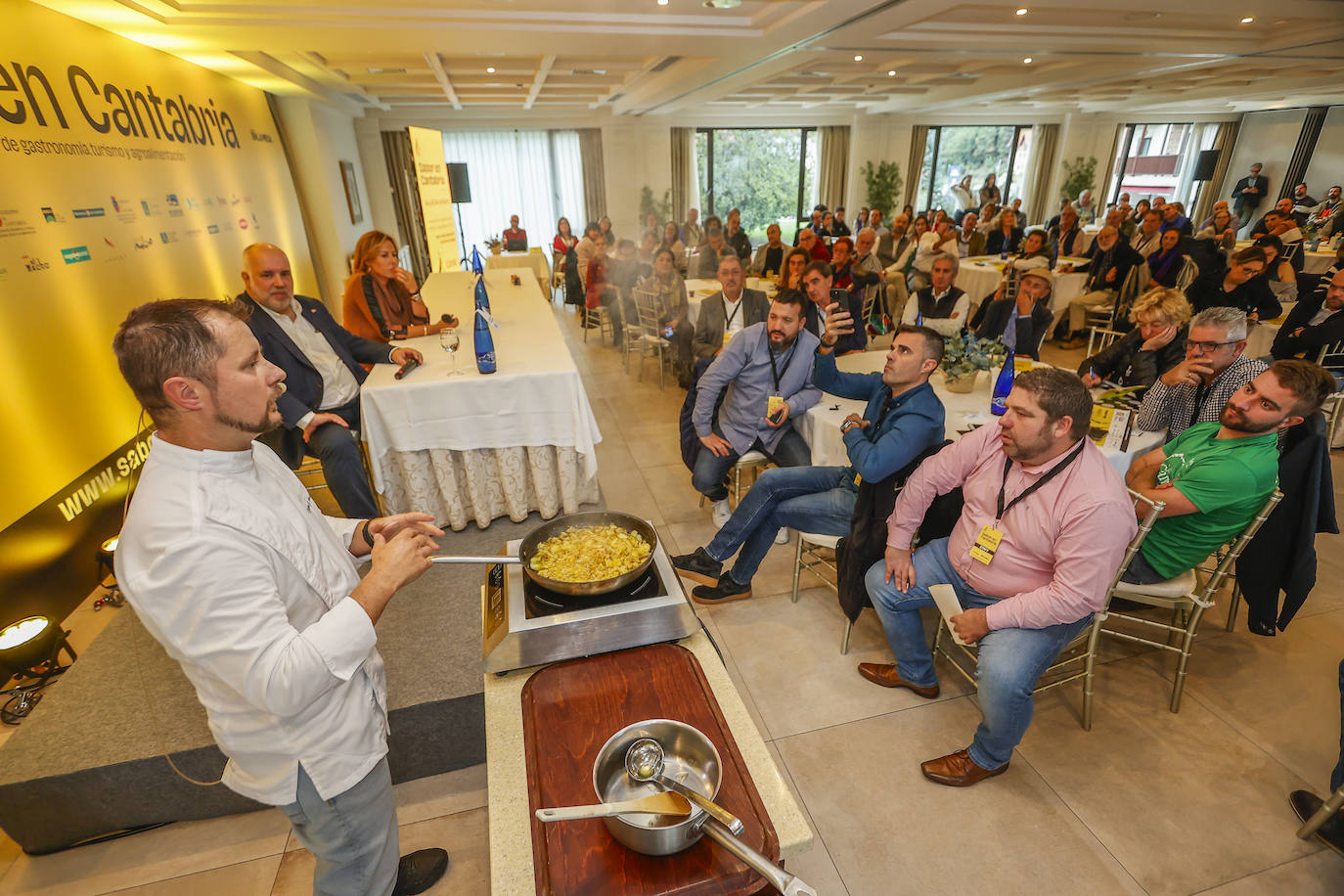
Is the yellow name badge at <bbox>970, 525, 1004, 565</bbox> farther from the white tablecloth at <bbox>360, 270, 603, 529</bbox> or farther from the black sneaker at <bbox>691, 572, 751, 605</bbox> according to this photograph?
the white tablecloth at <bbox>360, 270, 603, 529</bbox>

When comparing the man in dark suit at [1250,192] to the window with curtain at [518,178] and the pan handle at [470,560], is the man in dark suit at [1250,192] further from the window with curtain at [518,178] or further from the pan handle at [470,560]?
the pan handle at [470,560]

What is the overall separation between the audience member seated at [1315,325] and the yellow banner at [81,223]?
7.07 m

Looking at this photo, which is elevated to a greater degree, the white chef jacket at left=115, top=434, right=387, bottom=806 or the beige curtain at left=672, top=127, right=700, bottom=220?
the beige curtain at left=672, top=127, right=700, bottom=220

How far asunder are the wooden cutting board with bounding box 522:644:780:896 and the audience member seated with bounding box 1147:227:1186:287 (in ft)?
22.8

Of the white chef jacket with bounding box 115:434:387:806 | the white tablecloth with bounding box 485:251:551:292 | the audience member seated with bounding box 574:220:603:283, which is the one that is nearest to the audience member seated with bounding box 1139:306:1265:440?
the white chef jacket with bounding box 115:434:387:806

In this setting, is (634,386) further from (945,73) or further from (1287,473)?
(945,73)

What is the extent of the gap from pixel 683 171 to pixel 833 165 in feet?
11.6

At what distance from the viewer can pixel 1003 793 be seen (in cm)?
196

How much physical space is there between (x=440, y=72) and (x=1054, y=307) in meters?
7.30

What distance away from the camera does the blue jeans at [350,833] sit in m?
1.23

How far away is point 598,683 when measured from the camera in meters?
1.26

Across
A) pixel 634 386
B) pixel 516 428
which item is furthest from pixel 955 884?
pixel 634 386

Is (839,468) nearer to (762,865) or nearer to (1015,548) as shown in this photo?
(1015,548)

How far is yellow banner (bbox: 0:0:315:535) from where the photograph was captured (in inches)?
116
